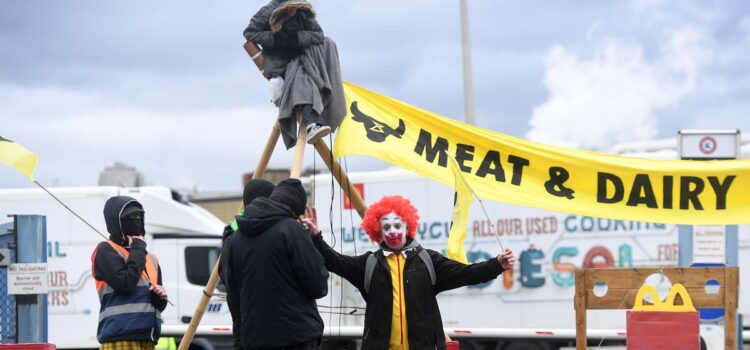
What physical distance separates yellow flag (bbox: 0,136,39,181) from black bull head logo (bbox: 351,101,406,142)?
222 cm

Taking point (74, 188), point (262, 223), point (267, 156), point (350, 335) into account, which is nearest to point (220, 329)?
point (350, 335)

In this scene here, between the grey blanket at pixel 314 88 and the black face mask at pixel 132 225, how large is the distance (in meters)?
1.10

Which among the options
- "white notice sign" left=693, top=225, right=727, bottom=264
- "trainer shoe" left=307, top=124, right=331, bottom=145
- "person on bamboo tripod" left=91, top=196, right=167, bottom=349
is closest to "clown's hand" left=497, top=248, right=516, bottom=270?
"trainer shoe" left=307, top=124, right=331, bottom=145

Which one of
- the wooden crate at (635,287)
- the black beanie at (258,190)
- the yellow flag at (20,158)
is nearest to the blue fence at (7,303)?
the yellow flag at (20,158)

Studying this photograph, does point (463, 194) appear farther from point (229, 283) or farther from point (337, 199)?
point (337, 199)

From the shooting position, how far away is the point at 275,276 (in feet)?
20.6

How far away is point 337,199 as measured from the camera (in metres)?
17.1

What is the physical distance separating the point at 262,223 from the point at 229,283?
1.75ft

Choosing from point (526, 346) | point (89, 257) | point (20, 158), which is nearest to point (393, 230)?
point (20, 158)

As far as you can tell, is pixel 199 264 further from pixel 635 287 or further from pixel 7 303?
pixel 635 287

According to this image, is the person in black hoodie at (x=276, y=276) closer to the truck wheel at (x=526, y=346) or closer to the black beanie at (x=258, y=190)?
the black beanie at (x=258, y=190)

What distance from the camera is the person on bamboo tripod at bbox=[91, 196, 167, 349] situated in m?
7.15

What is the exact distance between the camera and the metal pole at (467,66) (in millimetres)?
20216

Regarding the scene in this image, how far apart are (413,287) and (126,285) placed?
1.82m
